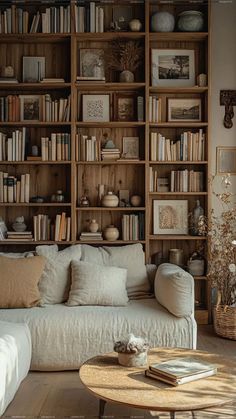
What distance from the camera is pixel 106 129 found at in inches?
213

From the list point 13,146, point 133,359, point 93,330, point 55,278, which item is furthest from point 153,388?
point 13,146

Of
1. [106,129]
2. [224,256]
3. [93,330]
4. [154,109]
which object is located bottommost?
[93,330]

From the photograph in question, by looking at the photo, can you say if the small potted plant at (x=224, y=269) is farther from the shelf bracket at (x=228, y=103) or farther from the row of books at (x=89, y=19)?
the row of books at (x=89, y=19)

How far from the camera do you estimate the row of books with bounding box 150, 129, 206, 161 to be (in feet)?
17.3

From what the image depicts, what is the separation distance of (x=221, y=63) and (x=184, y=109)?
1.91 feet

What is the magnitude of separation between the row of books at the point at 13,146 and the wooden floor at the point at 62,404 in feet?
7.05

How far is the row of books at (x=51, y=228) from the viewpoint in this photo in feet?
17.1

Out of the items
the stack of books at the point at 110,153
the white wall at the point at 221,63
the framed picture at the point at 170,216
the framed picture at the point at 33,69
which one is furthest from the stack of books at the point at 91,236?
the framed picture at the point at 33,69

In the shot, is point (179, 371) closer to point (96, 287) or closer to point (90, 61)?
point (96, 287)

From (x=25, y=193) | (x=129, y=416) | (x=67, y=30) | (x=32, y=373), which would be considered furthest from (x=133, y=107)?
(x=129, y=416)

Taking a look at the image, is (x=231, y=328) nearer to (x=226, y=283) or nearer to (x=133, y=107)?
(x=226, y=283)

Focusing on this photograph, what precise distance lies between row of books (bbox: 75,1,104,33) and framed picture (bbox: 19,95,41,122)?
752 millimetres

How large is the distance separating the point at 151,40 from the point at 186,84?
0.53m

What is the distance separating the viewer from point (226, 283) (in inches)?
194
